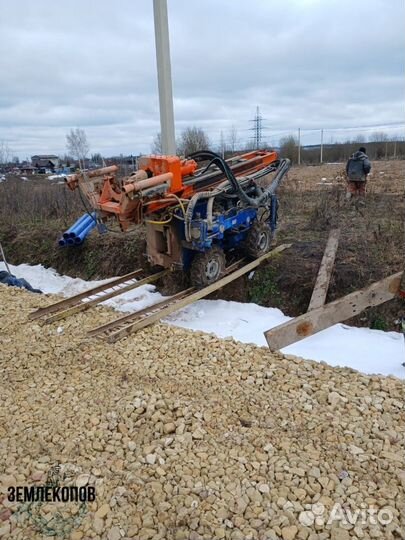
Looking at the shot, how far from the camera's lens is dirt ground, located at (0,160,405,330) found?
5602 millimetres

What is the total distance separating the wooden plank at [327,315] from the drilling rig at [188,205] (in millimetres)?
2001

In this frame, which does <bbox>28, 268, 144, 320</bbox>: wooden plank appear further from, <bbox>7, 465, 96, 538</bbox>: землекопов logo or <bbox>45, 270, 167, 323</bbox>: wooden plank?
<bbox>7, 465, 96, 538</bbox>: землекопов logo

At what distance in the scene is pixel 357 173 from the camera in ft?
31.4

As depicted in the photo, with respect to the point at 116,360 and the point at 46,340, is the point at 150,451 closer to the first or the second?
the point at 116,360

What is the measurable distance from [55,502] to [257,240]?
433 centimetres

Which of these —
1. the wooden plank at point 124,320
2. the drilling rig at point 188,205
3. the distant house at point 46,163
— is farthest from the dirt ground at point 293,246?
the distant house at point 46,163

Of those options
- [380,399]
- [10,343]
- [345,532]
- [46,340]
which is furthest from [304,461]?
[10,343]

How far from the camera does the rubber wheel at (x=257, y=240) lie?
20.0 ft

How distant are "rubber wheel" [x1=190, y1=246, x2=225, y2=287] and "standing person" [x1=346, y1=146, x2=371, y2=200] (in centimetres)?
524

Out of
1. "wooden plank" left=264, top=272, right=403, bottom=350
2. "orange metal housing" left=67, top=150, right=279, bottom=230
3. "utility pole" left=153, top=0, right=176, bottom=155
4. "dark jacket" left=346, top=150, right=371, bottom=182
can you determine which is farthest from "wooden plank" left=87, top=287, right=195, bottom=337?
"dark jacket" left=346, top=150, right=371, bottom=182

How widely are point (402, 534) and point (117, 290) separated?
4.38 m

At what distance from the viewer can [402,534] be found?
2232 millimetres

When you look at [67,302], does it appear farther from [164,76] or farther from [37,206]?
[37,206]

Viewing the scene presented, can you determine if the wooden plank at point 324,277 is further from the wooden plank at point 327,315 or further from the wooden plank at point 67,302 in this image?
the wooden plank at point 67,302
